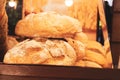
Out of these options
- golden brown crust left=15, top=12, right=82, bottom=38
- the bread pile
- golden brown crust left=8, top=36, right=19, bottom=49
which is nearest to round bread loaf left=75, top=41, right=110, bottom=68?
the bread pile

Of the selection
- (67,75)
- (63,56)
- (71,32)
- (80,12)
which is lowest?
(67,75)

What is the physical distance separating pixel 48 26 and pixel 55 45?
13cm

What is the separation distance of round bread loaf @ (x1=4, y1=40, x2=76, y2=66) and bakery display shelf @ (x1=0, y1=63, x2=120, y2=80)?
31 millimetres

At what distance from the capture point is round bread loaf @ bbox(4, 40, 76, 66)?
1364 mm

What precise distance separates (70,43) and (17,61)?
36 cm

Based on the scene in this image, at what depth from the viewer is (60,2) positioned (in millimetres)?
1472

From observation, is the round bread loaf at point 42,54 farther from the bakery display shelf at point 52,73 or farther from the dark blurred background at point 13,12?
the dark blurred background at point 13,12

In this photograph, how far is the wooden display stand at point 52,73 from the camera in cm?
133

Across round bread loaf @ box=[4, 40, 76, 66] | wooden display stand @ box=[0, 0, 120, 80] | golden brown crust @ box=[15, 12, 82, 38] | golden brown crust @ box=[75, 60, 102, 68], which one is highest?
golden brown crust @ box=[15, 12, 82, 38]

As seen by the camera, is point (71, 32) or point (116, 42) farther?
point (116, 42)

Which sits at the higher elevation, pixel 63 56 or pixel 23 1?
pixel 23 1

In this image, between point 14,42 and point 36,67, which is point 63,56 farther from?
point 14,42

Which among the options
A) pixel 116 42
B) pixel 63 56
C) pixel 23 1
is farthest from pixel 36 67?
pixel 116 42

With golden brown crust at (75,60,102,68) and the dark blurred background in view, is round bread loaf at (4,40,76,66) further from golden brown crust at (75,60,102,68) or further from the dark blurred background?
the dark blurred background
